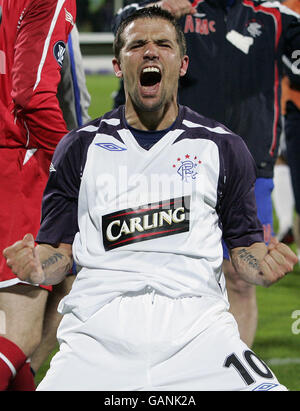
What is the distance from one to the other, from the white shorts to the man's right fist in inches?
7.9

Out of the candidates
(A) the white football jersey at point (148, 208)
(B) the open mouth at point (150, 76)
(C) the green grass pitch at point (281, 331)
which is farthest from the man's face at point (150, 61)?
(C) the green grass pitch at point (281, 331)

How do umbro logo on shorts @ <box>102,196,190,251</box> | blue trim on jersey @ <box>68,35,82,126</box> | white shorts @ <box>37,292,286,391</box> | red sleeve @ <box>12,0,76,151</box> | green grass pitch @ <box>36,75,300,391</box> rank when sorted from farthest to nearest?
green grass pitch @ <box>36,75,300,391</box> → blue trim on jersey @ <box>68,35,82,126</box> → red sleeve @ <box>12,0,76,151</box> → umbro logo on shorts @ <box>102,196,190,251</box> → white shorts @ <box>37,292,286,391</box>

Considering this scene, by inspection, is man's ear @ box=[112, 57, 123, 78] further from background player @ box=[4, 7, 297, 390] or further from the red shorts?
the red shorts

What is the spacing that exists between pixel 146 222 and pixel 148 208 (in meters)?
0.05

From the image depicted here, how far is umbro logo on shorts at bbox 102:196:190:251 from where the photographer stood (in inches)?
97.1

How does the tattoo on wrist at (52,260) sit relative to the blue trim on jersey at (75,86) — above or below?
below

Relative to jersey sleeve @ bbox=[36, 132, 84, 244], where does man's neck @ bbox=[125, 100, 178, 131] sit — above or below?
above

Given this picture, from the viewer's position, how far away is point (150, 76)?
109 inches

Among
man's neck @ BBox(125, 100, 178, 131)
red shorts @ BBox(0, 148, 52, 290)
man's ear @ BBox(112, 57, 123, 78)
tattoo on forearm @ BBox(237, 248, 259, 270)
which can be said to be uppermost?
man's ear @ BBox(112, 57, 123, 78)

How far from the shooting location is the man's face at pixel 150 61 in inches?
103

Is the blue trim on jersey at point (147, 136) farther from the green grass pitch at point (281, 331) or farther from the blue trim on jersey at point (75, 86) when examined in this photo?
the green grass pitch at point (281, 331)

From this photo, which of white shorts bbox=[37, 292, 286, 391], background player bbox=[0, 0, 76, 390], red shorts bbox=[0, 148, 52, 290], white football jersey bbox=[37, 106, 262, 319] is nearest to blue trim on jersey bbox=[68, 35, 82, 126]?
background player bbox=[0, 0, 76, 390]

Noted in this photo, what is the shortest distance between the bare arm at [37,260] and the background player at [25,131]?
443 mm
